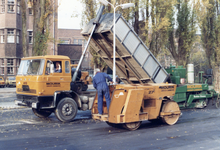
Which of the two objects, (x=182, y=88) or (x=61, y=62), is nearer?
(x=61, y=62)

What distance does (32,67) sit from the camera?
10.7 m

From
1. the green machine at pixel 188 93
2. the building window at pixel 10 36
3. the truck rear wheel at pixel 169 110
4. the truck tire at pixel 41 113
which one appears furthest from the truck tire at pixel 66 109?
the building window at pixel 10 36

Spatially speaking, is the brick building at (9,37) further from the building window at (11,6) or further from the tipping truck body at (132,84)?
the tipping truck body at (132,84)

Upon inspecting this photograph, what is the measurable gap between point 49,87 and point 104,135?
359cm

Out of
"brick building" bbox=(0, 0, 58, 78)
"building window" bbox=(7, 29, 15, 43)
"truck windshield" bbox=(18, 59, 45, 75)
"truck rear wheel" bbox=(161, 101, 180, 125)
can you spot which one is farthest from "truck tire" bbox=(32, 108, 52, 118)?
"building window" bbox=(7, 29, 15, 43)

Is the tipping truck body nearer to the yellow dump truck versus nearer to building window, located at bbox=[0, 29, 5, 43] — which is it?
the yellow dump truck

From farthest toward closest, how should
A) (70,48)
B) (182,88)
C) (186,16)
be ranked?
(70,48) → (186,16) → (182,88)

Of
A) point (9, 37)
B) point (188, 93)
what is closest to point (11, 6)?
point (9, 37)

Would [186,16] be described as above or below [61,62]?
above

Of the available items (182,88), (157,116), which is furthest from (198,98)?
(157,116)

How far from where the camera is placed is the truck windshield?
10469 mm

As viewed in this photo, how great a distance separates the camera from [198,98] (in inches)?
531

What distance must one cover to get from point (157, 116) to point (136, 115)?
1.17m

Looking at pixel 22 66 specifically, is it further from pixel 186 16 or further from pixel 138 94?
pixel 186 16
